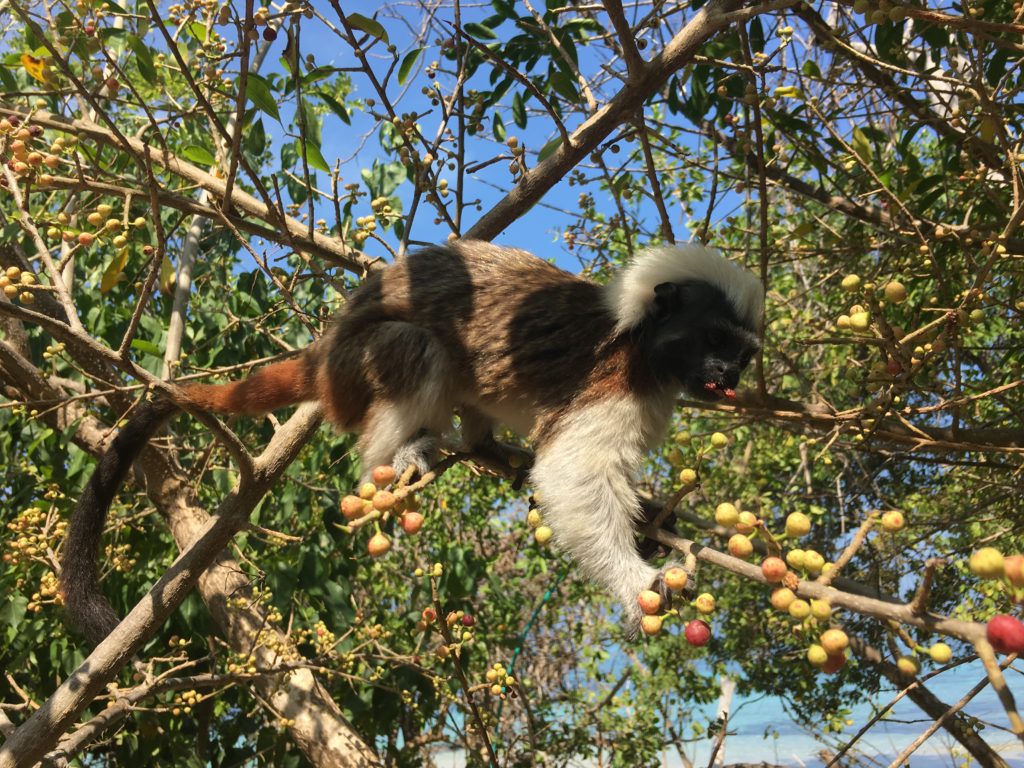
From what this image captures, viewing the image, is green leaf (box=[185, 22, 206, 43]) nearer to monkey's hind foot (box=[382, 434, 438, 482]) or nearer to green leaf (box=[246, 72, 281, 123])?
green leaf (box=[246, 72, 281, 123])

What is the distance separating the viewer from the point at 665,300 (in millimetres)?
3045

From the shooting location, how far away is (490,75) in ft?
11.8

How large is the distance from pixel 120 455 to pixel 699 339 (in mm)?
2202

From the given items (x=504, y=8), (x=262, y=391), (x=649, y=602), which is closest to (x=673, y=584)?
(x=649, y=602)

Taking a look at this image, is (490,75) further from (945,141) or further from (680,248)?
(945,141)

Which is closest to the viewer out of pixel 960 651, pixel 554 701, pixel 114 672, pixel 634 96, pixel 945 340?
pixel 945 340

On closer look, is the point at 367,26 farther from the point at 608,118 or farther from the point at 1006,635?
the point at 1006,635

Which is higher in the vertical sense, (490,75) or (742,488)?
(742,488)

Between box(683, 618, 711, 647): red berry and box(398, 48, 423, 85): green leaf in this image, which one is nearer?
box(683, 618, 711, 647): red berry

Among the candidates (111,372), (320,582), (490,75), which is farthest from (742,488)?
(111,372)

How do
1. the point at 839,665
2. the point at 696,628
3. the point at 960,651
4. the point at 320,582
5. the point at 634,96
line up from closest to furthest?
the point at 839,665
the point at 696,628
the point at 634,96
the point at 320,582
the point at 960,651

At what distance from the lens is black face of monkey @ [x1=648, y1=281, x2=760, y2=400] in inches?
110

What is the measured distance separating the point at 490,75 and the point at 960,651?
16.9 feet

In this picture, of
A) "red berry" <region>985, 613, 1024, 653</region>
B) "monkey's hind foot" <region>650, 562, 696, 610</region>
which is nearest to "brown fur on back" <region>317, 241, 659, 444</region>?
"monkey's hind foot" <region>650, 562, 696, 610</region>
